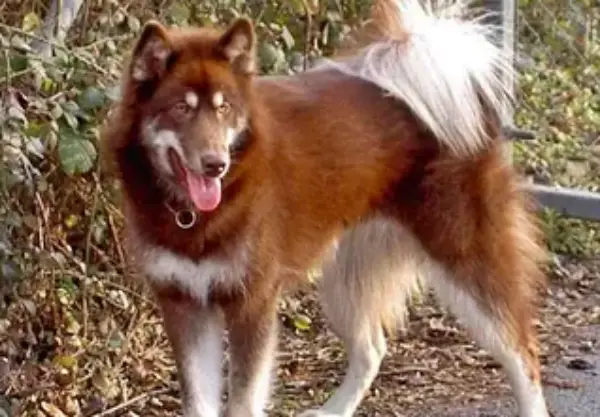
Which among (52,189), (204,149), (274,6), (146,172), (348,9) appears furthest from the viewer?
(348,9)

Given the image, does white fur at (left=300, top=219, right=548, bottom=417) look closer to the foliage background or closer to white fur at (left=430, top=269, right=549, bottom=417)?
white fur at (left=430, top=269, right=549, bottom=417)

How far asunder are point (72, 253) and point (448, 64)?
1.54 m

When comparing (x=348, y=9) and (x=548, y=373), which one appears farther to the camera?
(x=348, y=9)

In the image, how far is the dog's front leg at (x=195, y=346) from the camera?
14.2ft

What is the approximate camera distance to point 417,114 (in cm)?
476

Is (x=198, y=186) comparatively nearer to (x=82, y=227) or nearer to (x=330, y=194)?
(x=330, y=194)

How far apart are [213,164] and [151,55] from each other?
0.38m

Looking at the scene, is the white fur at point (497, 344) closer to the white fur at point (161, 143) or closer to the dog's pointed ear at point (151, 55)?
the white fur at point (161, 143)

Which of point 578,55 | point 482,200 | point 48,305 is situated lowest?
point 578,55

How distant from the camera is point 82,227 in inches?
210

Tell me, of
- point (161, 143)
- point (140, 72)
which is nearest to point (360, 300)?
point (161, 143)

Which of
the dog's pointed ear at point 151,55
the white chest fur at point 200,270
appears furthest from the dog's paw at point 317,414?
the dog's pointed ear at point 151,55

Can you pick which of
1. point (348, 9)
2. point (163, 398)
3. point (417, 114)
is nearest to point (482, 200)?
point (417, 114)

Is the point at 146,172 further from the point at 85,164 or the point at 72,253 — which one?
the point at 72,253
